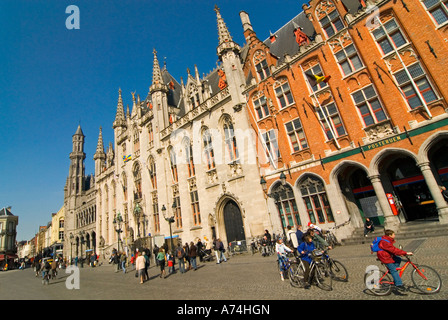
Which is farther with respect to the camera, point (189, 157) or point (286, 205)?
point (189, 157)

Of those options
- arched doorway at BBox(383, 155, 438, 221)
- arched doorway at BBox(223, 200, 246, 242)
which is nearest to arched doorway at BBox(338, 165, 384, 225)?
arched doorway at BBox(383, 155, 438, 221)

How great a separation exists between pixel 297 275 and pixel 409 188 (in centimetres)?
1257

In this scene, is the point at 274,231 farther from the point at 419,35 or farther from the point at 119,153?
the point at 119,153

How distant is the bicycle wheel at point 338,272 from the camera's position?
260 inches

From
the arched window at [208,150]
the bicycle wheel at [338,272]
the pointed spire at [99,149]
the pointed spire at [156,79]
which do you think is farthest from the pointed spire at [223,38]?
the pointed spire at [99,149]

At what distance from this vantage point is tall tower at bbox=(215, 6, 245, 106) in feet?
67.5

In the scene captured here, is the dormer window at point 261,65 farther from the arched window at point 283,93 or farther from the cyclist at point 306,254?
the cyclist at point 306,254

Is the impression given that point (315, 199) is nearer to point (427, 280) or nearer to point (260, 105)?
point (260, 105)

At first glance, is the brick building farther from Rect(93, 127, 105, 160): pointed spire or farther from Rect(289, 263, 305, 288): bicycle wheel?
Rect(93, 127, 105, 160): pointed spire

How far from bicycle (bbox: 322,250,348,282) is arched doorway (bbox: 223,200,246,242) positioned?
1277cm

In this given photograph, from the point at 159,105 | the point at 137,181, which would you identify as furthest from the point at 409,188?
the point at 137,181

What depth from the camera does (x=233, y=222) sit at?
797 inches

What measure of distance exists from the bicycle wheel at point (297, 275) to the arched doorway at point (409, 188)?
11466 millimetres
